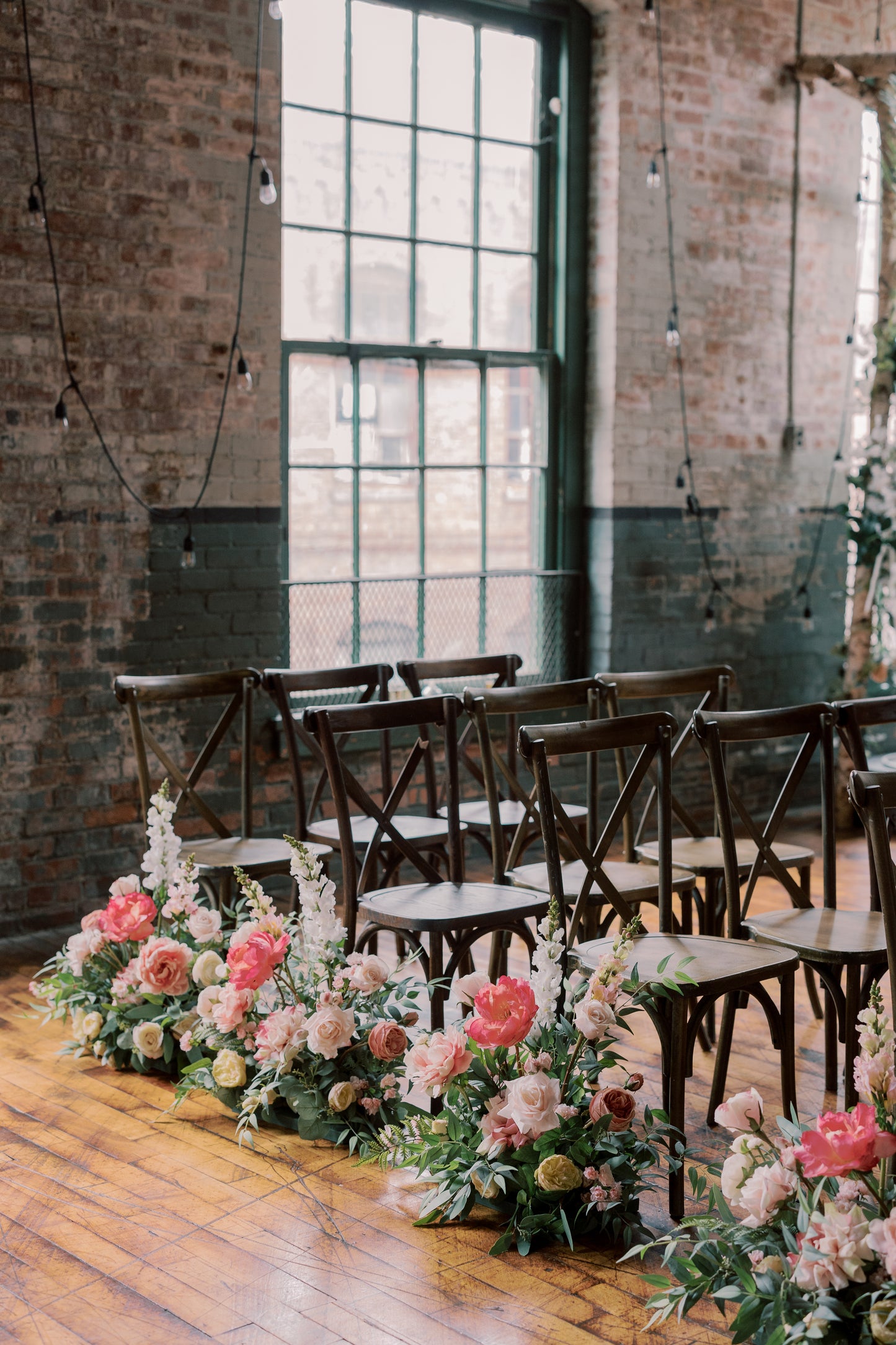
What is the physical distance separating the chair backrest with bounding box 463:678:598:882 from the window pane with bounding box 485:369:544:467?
7.45 feet

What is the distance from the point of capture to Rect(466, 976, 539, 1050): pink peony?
2736mm

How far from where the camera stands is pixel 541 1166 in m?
2.69

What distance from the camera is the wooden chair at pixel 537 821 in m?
3.59

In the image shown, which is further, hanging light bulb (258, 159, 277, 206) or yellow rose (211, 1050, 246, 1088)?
hanging light bulb (258, 159, 277, 206)

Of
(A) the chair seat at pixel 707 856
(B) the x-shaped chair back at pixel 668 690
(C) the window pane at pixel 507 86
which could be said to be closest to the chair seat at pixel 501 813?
(B) the x-shaped chair back at pixel 668 690

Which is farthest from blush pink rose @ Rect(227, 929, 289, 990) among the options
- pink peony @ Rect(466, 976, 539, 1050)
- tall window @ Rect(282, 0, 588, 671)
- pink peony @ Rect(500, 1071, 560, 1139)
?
tall window @ Rect(282, 0, 588, 671)

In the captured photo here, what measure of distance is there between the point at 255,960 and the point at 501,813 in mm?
1224

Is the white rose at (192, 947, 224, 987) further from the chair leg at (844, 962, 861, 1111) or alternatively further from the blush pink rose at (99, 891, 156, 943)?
the chair leg at (844, 962, 861, 1111)

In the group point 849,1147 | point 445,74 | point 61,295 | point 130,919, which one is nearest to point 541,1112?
point 849,1147

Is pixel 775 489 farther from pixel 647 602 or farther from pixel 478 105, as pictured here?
pixel 478 105

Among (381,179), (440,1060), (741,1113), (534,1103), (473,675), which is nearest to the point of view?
(741,1113)

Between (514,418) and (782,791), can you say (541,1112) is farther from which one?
(514,418)

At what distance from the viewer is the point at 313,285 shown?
5.32 m

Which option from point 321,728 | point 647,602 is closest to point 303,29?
point 647,602
